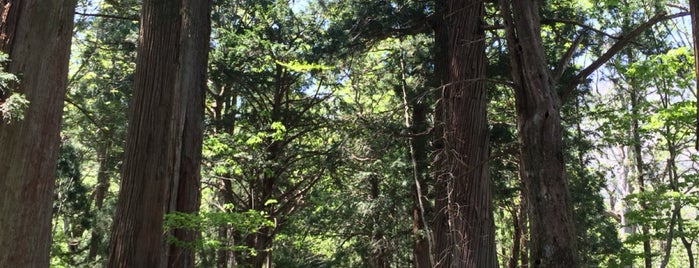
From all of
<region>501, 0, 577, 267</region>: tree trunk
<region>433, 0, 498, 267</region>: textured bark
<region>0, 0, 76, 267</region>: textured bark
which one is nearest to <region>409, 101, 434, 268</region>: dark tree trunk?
<region>433, 0, 498, 267</region>: textured bark

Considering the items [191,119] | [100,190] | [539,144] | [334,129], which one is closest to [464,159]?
[539,144]

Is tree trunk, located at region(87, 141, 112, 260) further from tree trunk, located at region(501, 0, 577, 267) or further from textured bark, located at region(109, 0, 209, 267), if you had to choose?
tree trunk, located at region(501, 0, 577, 267)

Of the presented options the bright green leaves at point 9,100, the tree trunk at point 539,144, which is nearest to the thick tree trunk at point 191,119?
the bright green leaves at point 9,100

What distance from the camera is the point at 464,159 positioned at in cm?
751

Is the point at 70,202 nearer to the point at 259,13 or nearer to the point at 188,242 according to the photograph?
the point at 259,13

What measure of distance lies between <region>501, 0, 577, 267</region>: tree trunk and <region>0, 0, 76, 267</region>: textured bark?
4.35 meters

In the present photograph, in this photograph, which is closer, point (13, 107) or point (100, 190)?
point (13, 107)

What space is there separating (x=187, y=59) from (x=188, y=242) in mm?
2777

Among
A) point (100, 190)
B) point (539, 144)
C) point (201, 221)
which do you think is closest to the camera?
point (539, 144)

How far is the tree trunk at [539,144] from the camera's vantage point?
15.1 ft

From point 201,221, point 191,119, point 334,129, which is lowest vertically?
point 201,221

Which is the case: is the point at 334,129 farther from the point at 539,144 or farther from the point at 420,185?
the point at 539,144

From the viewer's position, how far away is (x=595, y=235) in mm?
17250

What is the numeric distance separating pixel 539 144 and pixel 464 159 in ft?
8.83
